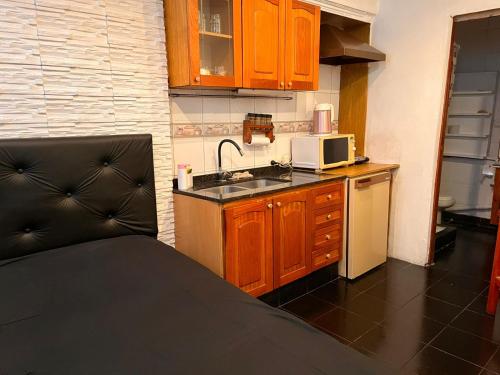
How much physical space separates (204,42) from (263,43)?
43 cm

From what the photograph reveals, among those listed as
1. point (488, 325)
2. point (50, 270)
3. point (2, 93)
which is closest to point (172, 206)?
point (50, 270)

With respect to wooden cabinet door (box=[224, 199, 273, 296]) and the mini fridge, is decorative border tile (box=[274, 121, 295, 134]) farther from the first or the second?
wooden cabinet door (box=[224, 199, 273, 296])

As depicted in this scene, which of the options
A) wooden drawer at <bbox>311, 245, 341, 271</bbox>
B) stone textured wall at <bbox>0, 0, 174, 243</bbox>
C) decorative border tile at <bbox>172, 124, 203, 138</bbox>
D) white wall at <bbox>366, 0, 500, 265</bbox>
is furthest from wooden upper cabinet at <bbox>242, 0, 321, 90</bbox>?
wooden drawer at <bbox>311, 245, 341, 271</bbox>

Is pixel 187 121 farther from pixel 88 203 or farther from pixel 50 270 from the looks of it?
pixel 50 270

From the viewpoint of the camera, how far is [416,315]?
239 cm

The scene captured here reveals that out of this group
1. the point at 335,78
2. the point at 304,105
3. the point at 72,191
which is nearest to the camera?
the point at 72,191

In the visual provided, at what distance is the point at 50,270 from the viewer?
4.85ft

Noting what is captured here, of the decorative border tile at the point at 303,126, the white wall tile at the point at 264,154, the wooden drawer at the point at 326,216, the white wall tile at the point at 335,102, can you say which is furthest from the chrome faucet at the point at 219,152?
the white wall tile at the point at 335,102

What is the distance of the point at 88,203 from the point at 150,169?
40 cm

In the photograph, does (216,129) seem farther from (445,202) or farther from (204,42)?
(445,202)

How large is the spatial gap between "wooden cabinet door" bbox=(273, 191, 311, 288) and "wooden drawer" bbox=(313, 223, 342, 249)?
0.12 meters

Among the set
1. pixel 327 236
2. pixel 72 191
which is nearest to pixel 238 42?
pixel 72 191

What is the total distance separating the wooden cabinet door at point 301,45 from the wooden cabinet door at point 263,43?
0.07 metres

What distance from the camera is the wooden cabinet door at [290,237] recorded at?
237 centimetres
